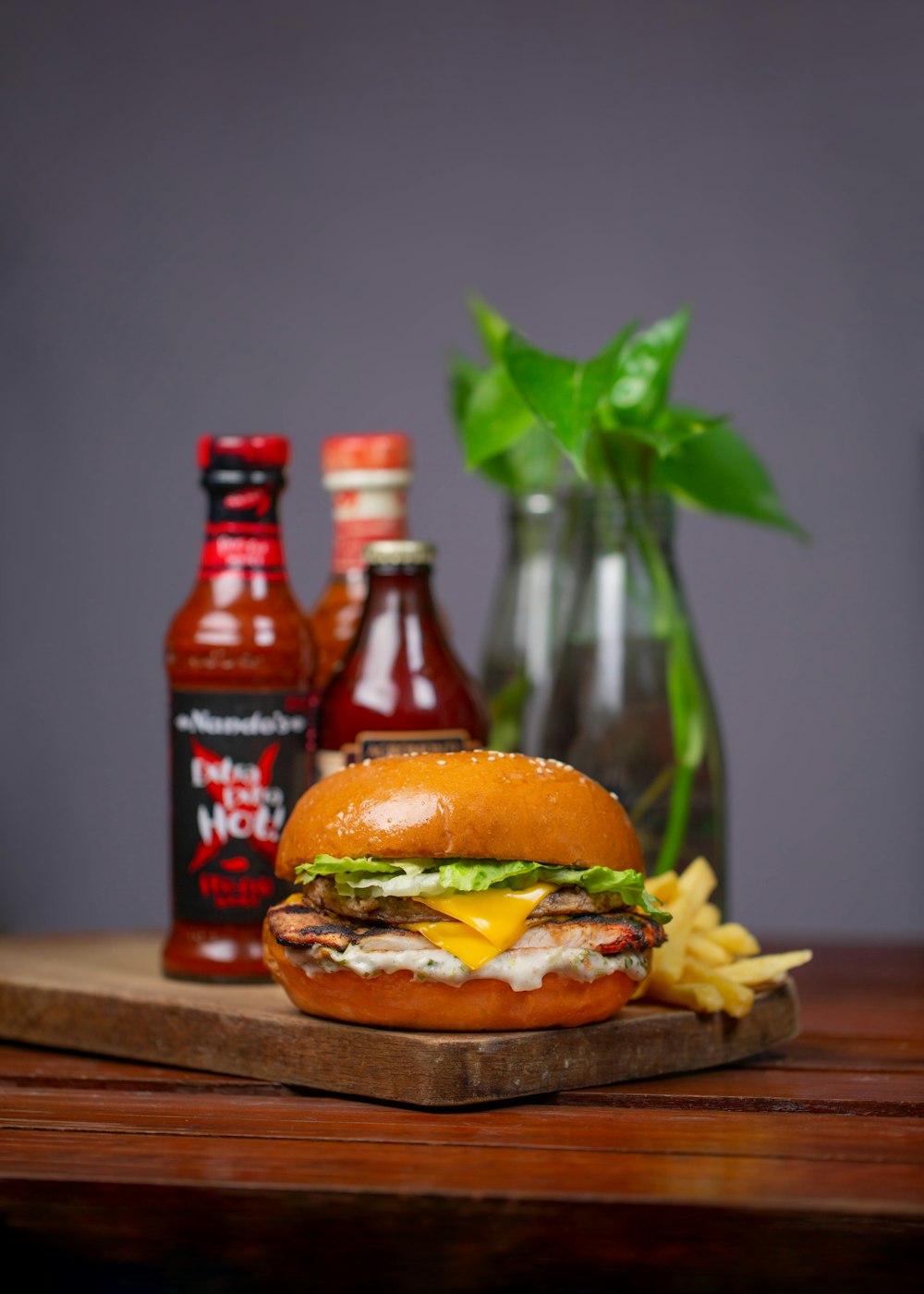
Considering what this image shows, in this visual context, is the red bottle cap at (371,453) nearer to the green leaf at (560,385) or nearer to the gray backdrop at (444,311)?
the green leaf at (560,385)

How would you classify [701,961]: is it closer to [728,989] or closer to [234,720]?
[728,989]

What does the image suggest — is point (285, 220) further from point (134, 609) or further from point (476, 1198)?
point (476, 1198)

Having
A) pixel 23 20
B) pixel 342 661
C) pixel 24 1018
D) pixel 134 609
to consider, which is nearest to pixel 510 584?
pixel 342 661

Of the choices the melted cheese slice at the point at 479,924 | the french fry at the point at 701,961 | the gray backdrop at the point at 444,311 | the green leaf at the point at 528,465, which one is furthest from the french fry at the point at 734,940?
the gray backdrop at the point at 444,311

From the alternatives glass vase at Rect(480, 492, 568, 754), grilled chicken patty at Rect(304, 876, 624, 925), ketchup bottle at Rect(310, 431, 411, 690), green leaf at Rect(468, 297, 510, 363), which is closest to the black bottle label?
ketchup bottle at Rect(310, 431, 411, 690)

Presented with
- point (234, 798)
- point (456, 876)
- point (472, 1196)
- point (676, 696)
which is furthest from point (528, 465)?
point (472, 1196)

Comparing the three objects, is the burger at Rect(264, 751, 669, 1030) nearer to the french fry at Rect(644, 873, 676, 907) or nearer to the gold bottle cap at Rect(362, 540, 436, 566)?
the french fry at Rect(644, 873, 676, 907)
